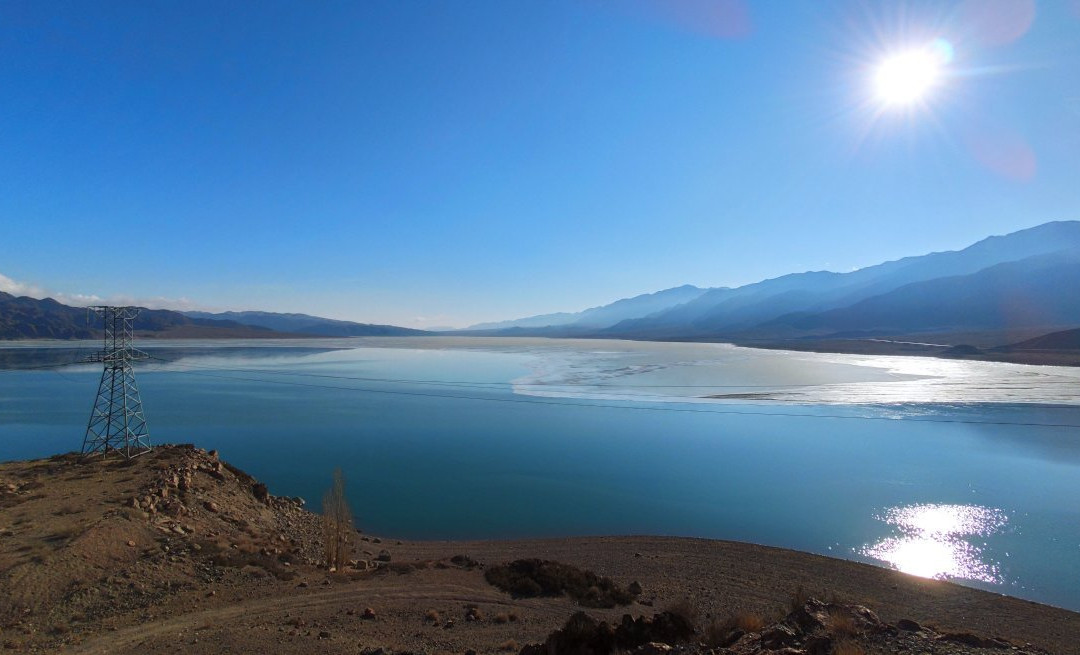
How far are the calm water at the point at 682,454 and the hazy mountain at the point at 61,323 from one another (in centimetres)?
9237

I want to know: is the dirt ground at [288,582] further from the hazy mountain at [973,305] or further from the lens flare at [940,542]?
the hazy mountain at [973,305]

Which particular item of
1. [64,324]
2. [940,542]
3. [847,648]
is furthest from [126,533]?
[64,324]

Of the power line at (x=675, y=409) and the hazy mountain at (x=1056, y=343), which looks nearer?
the power line at (x=675, y=409)

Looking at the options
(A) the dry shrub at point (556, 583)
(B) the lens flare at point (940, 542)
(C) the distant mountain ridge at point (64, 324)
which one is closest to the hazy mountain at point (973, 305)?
(B) the lens flare at point (940, 542)

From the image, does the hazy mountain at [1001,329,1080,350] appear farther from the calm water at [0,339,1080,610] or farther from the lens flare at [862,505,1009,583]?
the lens flare at [862,505,1009,583]

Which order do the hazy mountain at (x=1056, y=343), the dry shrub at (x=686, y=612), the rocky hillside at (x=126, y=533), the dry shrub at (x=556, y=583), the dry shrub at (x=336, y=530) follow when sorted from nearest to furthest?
1. the rocky hillside at (x=126, y=533)
2. the dry shrub at (x=686, y=612)
3. the dry shrub at (x=556, y=583)
4. the dry shrub at (x=336, y=530)
5. the hazy mountain at (x=1056, y=343)

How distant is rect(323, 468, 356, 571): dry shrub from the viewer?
10.5 meters

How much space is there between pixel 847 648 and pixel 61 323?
164436mm

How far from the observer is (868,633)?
19.7 ft

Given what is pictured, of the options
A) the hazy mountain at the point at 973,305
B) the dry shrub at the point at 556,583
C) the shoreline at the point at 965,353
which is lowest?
the dry shrub at the point at 556,583

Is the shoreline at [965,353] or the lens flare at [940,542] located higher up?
the shoreline at [965,353]

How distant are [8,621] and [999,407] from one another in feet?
130

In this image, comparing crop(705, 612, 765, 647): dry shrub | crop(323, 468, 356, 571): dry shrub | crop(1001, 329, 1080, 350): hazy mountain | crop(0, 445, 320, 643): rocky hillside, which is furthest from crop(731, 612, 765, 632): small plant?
crop(1001, 329, 1080, 350): hazy mountain

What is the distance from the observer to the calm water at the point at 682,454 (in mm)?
13664
